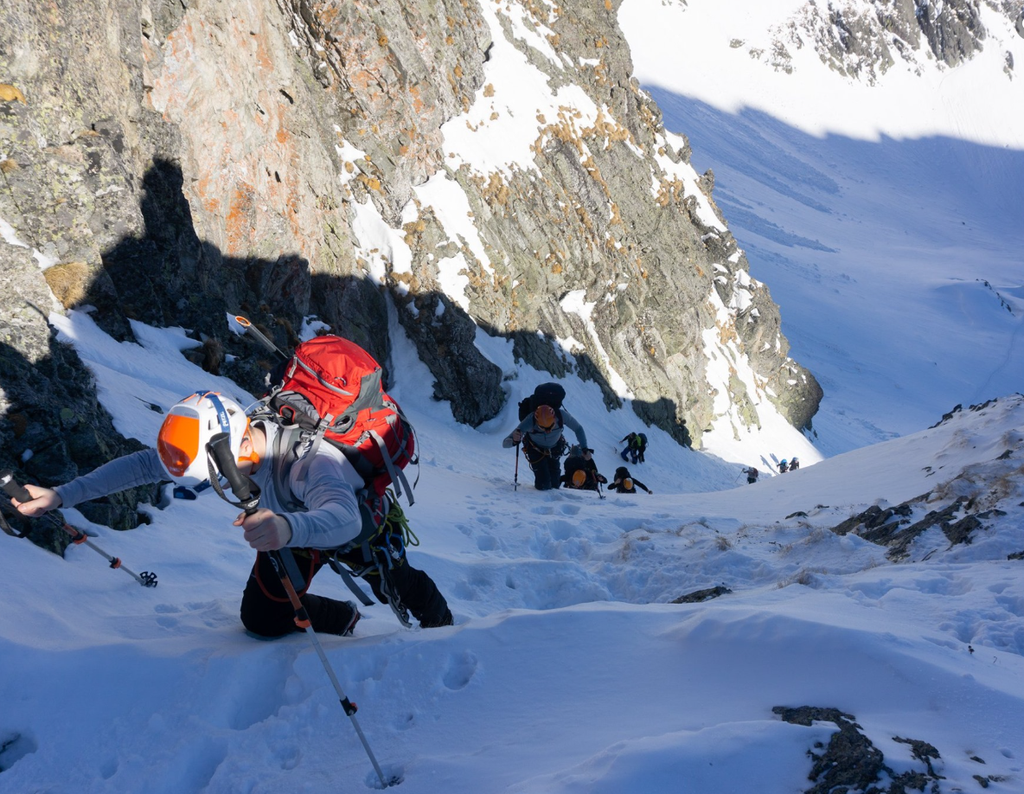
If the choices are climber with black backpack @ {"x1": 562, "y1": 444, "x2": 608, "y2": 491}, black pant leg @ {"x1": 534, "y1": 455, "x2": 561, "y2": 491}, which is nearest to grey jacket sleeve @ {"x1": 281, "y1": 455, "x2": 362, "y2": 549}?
black pant leg @ {"x1": 534, "y1": 455, "x2": 561, "y2": 491}

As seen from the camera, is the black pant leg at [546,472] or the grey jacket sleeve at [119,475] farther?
the black pant leg at [546,472]

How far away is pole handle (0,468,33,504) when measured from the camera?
3.49 meters

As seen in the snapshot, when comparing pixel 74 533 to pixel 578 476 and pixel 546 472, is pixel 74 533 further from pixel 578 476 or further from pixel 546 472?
pixel 578 476

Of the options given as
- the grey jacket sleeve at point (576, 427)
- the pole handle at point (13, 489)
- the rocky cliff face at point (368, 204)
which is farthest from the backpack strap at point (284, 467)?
the grey jacket sleeve at point (576, 427)

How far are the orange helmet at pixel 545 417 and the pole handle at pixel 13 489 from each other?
8.59 metres

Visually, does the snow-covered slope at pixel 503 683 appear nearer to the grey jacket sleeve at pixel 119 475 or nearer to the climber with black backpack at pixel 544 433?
the grey jacket sleeve at pixel 119 475

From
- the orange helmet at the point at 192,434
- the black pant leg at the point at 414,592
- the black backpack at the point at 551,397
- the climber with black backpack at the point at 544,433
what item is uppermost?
the orange helmet at the point at 192,434

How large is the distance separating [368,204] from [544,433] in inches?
375

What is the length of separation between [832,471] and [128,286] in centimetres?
1208

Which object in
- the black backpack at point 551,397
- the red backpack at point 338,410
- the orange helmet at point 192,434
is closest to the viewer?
the orange helmet at point 192,434

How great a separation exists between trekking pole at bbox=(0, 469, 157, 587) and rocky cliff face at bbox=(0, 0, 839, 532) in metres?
0.73

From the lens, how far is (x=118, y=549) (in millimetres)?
4906

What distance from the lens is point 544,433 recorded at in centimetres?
1173

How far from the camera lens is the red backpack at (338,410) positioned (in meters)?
3.81
